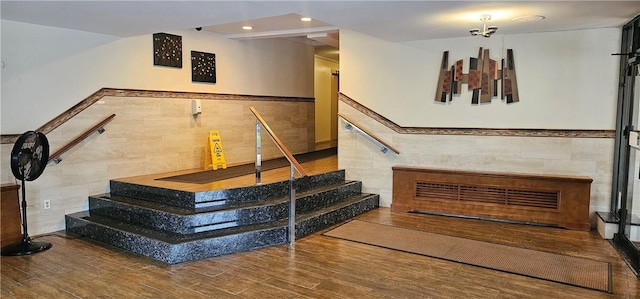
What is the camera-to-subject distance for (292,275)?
3.76 metres

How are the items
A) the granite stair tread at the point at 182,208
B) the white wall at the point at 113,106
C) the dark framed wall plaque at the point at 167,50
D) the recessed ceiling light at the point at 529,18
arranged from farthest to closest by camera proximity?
the dark framed wall plaque at the point at 167,50, the white wall at the point at 113,106, the granite stair tread at the point at 182,208, the recessed ceiling light at the point at 529,18

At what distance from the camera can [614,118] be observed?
5168mm

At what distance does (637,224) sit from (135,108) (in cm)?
611

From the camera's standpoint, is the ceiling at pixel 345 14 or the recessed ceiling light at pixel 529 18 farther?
the recessed ceiling light at pixel 529 18

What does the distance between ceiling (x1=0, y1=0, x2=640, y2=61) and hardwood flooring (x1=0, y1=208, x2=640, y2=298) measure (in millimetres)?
2389

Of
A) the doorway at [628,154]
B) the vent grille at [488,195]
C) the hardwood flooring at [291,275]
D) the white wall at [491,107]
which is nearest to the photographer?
the hardwood flooring at [291,275]

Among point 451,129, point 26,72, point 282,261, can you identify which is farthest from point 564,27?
point 26,72

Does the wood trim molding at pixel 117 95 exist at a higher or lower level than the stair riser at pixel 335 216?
higher

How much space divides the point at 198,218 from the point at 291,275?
1310 mm

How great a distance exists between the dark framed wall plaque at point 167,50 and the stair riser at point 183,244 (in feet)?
8.28

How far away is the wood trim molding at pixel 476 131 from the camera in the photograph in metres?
5.31

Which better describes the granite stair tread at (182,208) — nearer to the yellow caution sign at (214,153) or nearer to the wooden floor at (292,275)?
the wooden floor at (292,275)

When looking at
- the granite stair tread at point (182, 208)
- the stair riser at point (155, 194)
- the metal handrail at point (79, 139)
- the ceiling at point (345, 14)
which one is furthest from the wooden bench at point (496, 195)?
the metal handrail at point (79, 139)

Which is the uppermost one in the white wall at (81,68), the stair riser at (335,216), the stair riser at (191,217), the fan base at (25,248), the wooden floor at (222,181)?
the white wall at (81,68)
